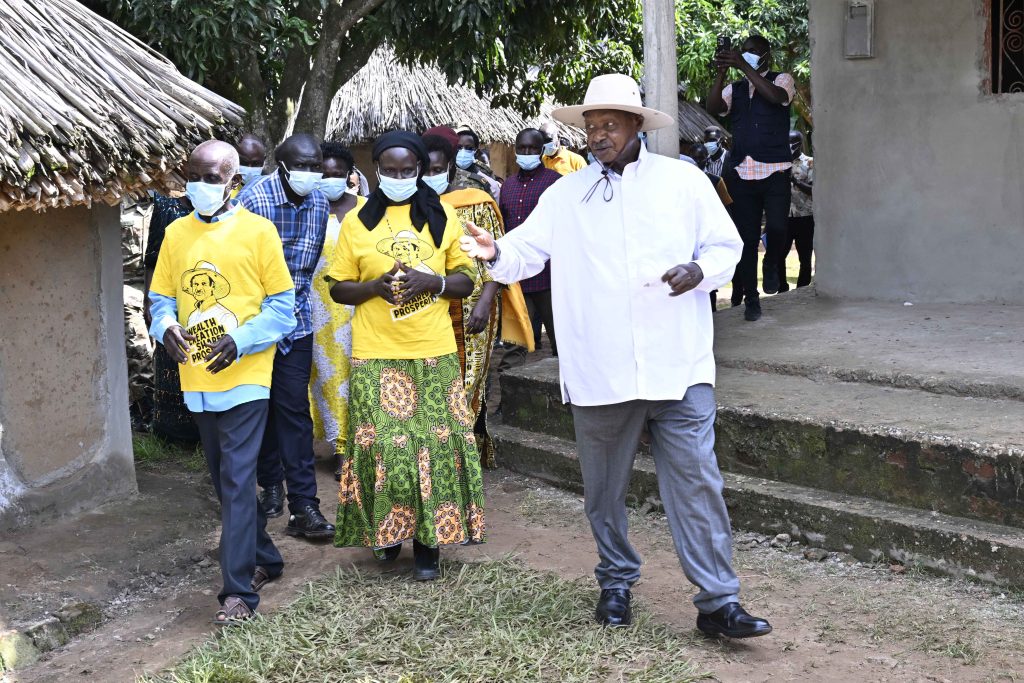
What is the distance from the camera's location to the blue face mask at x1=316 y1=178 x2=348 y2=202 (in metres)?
6.26

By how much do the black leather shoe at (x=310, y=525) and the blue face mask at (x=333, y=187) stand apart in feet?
5.35

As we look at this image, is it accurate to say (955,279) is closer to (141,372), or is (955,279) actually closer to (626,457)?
(626,457)

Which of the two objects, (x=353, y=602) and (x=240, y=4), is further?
(x=240, y=4)

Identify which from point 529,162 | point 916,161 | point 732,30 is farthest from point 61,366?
→ point 732,30

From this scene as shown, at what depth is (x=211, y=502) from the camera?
6.37 meters

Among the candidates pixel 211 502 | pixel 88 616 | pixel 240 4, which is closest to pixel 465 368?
pixel 211 502

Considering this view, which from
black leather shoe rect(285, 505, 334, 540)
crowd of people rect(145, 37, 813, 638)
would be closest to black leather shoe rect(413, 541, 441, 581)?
crowd of people rect(145, 37, 813, 638)

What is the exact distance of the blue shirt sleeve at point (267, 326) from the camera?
456 cm

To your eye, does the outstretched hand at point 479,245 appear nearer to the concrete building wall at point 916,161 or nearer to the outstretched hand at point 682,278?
the outstretched hand at point 682,278

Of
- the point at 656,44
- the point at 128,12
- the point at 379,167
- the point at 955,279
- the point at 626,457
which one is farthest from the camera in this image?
the point at 128,12

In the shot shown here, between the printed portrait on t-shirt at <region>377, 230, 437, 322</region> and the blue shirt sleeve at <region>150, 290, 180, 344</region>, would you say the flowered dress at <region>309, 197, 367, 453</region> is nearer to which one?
the printed portrait on t-shirt at <region>377, 230, 437, 322</region>

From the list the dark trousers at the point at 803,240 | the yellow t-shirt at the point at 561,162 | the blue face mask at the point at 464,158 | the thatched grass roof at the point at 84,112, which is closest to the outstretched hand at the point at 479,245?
the thatched grass roof at the point at 84,112

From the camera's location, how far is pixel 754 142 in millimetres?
7711

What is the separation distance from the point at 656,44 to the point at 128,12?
402cm
